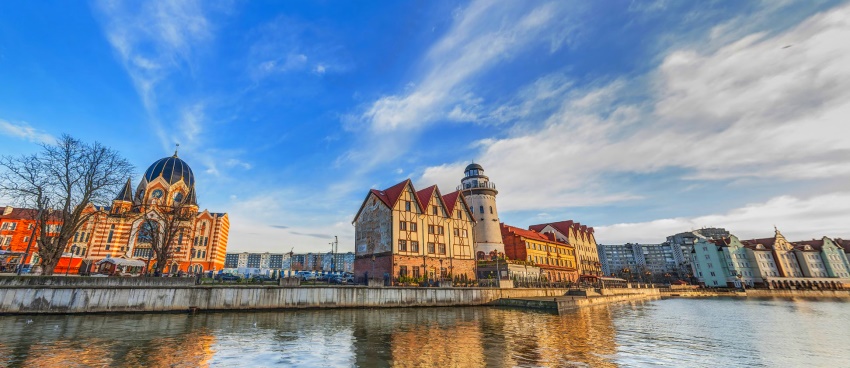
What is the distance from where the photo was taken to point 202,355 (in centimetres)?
1362

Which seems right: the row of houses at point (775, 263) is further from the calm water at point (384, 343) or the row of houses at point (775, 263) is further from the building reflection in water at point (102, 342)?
the building reflection in water at point (102, 342)

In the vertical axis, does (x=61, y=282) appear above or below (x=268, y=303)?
above

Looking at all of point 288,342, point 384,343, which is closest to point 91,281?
point 288,342

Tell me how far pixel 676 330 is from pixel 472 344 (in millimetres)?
18162

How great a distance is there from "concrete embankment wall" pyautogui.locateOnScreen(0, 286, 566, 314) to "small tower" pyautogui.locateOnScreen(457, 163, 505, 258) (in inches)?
886

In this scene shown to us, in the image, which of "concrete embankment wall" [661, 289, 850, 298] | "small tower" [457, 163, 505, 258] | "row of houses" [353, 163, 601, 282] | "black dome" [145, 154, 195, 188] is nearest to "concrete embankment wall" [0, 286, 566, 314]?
"row of houses" [353, 163, 601, 282]

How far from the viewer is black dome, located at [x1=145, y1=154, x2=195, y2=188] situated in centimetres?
7075

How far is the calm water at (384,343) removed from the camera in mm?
13391

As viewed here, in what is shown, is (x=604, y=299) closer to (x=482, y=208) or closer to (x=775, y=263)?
(x=482, y=208)

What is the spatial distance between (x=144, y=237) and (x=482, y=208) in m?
58.5

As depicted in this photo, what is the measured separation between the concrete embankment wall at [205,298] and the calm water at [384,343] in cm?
148

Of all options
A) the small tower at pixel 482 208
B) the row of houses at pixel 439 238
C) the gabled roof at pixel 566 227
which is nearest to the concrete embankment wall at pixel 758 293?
the gabled roof at pixel 566 227

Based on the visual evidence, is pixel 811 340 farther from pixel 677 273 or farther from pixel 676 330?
pixel 677 273

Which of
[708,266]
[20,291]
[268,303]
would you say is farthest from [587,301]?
[708,266]
